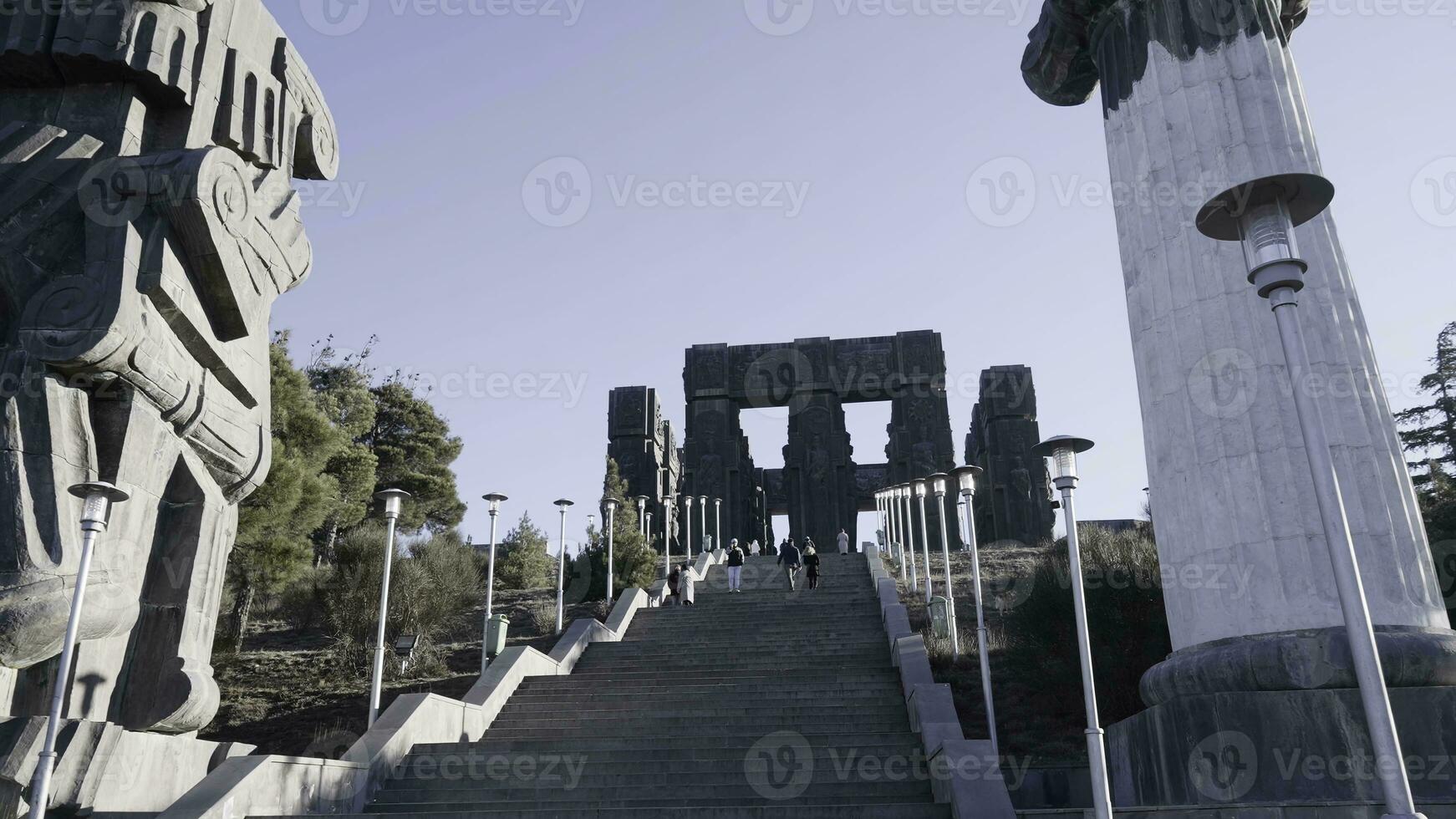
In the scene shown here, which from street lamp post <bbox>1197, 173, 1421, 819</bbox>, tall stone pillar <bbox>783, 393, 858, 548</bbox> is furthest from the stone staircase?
tall stone pillar <bbox>783, 393, 858, 548</bbox>

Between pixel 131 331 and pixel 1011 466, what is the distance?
104ft

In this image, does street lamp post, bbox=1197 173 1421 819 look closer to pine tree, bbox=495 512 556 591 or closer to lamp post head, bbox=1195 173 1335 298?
lamp post head, bbox=1195 173 1335 298

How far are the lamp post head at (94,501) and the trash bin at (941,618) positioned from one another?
1189 cm

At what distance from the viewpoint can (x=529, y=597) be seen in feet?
79.0

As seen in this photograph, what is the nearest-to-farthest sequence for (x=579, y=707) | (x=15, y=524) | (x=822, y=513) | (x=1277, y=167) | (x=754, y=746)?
1. (x=15, y=524)
2. (x=1277, y=167)
3. (x=754, y=746)
4. (x=579, y=707)
5. (x=822, y=513)

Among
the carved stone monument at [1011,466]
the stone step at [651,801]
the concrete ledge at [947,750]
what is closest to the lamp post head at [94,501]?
the stone step at [651,801]

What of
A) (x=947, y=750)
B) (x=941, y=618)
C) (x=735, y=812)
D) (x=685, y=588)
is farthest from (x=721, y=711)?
(x=685, y=588)

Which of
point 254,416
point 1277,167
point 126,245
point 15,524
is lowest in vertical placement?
point 15,524

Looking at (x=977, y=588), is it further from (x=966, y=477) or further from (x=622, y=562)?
(x=622, y=562)

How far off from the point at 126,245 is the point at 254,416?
205 cm

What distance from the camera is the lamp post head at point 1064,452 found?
8.75 meters

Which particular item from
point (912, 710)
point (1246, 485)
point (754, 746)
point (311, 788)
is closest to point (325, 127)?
point (311, 788)

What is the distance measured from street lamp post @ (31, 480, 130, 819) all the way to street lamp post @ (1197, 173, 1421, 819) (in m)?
7.55

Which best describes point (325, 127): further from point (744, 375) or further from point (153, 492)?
point (744, 375)
